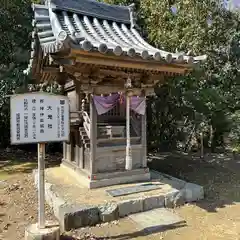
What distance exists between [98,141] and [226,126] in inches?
376

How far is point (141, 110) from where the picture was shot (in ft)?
22.0

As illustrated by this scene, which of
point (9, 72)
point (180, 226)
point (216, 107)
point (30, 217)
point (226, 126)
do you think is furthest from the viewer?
point (226, 126)

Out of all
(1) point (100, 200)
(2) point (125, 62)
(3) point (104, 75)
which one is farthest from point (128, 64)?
(1) point (100, 200)

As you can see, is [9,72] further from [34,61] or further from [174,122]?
[174,122]

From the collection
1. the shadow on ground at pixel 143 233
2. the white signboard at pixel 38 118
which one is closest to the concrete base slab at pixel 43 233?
the shadow on ground at pixel 143 233

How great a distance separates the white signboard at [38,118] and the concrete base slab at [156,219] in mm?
2102

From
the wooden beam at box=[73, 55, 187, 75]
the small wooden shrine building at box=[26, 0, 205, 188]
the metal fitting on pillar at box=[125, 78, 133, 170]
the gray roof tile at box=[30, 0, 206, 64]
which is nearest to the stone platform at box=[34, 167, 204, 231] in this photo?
the small wooden shrine building at box=[26, 0, 205, 188]

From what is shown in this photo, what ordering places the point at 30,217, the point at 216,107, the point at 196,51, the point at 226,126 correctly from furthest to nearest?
the point at 226,126 → the point at 216,107 → the point at 196,51 → the point at 30,217

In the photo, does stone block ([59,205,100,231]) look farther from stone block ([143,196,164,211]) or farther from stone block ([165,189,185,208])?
stone block ([165,189,185,208])

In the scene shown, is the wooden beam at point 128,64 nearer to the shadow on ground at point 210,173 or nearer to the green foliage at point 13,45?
the shadow on ground at point 210,173

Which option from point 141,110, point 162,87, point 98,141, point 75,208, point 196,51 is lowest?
point 75,208

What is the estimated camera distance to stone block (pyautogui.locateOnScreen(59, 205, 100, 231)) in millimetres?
4578

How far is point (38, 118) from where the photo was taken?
4.07 meters

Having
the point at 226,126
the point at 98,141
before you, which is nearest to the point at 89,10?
the point at 98,141
